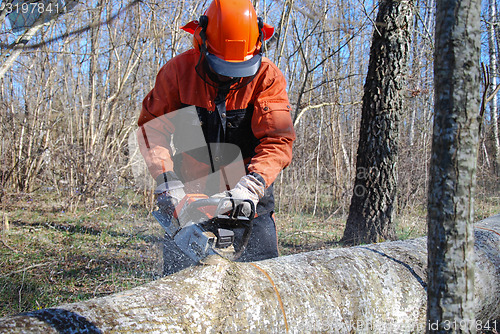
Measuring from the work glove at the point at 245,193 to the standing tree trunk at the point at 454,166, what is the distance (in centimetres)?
97

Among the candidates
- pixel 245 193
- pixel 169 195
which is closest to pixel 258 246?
pixel 245 193

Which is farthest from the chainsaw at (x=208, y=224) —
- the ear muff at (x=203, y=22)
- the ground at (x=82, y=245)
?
the ground at (x=82, y=245)

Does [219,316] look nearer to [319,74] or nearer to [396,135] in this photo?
[396,135]

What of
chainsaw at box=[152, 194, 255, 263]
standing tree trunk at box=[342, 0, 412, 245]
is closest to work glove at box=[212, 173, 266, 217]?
chainsaw at box=[152, 194, 255, 263]

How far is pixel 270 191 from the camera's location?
2619 mm

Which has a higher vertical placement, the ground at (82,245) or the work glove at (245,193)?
the work glove at (245,193)

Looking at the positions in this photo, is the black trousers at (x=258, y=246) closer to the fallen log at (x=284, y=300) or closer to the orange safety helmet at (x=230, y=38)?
the fallen log at (x=284, y=300)

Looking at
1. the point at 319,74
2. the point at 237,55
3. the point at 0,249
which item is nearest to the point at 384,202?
the point at 237,55

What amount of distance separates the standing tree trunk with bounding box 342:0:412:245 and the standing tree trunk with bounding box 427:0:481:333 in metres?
3.54

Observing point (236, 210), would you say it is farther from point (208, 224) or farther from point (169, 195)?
point (169, 195)

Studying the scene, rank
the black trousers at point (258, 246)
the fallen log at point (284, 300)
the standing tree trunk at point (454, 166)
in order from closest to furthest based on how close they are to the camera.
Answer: the standing tree trunk at point (454, 166) < the fallen log at point (284, 300) < the black trousers at point (258, 246)

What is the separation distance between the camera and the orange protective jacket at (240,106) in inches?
92.8

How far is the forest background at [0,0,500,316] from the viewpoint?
3.62m

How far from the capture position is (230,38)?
2260 millimetres
